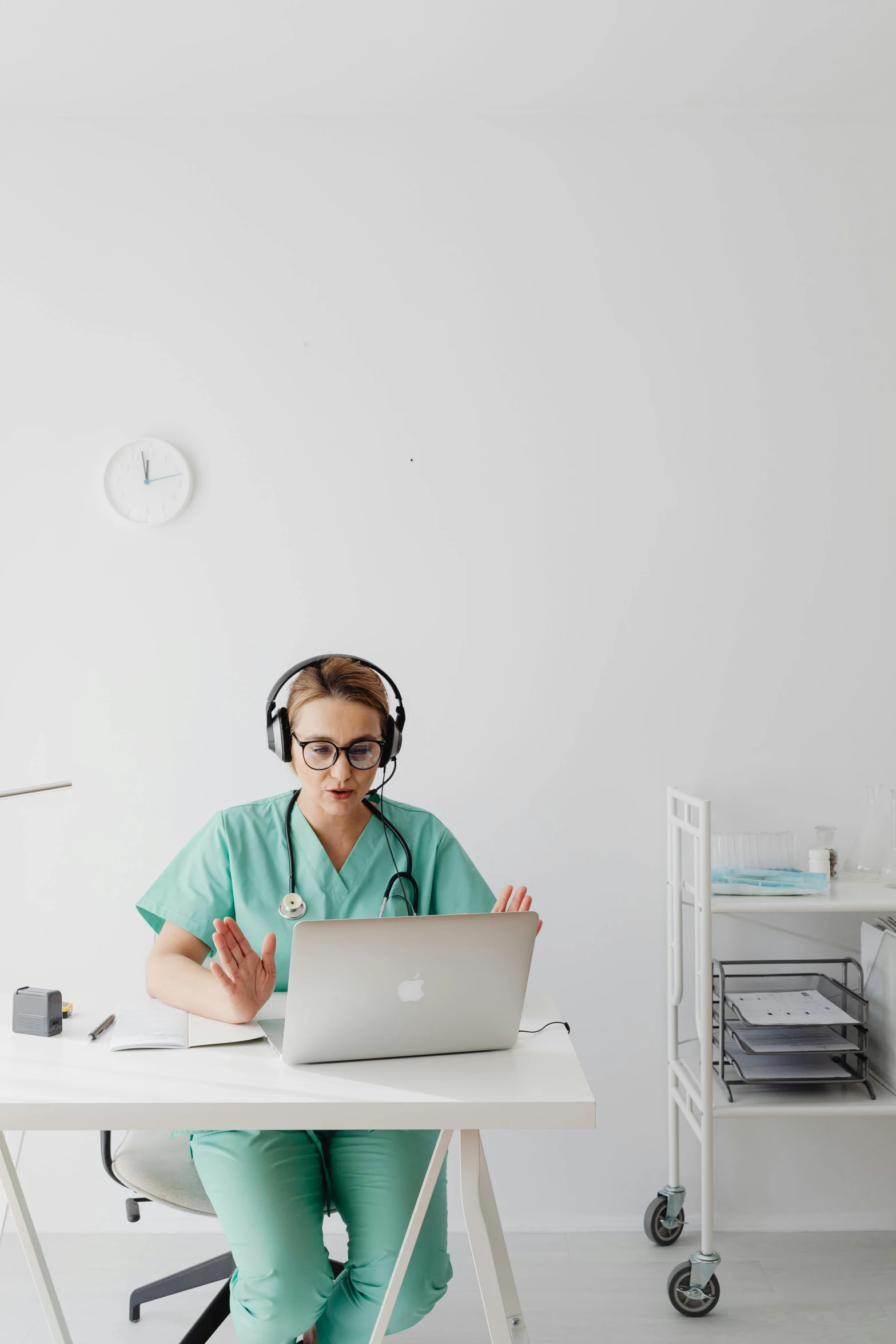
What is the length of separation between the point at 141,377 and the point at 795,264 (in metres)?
1.58

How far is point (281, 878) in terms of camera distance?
5.75ft

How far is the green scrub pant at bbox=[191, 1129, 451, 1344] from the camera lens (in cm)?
A: 144

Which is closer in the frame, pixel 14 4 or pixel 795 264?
pixel 14 4

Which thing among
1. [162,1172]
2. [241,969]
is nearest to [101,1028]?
[241,969]

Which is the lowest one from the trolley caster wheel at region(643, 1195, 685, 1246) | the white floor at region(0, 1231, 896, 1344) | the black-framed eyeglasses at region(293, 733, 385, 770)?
the white floor at region(0, 1231, 896, 1344)

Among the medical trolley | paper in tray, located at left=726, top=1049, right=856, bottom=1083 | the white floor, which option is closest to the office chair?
the white floor

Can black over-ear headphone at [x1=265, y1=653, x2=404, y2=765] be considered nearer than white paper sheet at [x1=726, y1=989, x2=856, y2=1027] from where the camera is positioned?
Yes

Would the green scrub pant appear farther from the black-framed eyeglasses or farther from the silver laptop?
the black-framed eyeglasses

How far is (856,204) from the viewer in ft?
7.87

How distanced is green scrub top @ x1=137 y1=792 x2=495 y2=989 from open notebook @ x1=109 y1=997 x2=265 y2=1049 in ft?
Answer: 0.61

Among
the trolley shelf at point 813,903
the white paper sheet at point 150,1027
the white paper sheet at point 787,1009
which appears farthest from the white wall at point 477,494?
the white paper sheet at point 150,1027

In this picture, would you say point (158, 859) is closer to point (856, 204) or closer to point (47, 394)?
point (47, 394)

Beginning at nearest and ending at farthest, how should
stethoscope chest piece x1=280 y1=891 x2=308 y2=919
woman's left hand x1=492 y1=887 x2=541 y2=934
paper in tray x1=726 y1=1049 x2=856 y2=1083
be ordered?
woman's left hand x1=492 y1=887 x2=541 y2=934 → stethoscope chest piece x1=280 y1=891 x2=308 y2=919 → paper in tray x1=726 y1=1049 x2=856 y2=1083

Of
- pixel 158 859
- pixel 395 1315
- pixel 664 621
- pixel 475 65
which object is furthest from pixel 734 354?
pixel 395 1315
